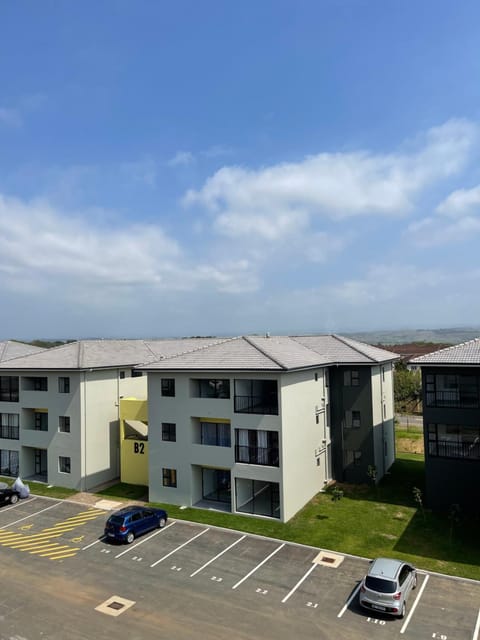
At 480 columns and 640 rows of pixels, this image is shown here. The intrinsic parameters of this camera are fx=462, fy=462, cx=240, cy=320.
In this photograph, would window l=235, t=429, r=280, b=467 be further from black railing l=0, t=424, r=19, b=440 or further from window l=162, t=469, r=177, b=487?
black railing l=0, t=424, r=19, b=440

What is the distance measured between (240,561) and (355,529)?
7.40m

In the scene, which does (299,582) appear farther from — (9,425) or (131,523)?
(9,425)

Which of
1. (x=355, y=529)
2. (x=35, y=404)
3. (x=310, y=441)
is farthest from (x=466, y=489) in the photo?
(x=35, y=404)

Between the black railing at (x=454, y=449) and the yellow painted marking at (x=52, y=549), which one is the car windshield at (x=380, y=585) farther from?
the yellow painted marking at (x=52, y=549)

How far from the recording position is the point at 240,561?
22.4m

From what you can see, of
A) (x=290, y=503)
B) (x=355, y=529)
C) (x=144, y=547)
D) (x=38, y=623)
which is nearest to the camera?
(x=38, y=623)

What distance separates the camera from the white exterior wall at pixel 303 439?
91.5ft

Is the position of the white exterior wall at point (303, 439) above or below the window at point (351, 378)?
below

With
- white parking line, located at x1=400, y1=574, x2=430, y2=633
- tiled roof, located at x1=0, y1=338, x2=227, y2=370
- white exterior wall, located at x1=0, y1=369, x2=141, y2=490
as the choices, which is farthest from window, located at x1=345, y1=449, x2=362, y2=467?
white exterior wall, located at x1=0, y1=369, x2=141, y2=490

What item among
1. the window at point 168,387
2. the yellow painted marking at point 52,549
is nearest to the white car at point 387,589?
the yellow painted marking at point 52,549

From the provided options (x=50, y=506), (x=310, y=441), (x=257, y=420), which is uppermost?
(x=257, y=420)

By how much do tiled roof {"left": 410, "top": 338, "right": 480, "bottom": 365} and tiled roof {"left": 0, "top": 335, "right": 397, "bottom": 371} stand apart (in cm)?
586

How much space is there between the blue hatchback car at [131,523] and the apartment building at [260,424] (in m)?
4.18

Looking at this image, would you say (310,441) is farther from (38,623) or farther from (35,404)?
(35,404)
